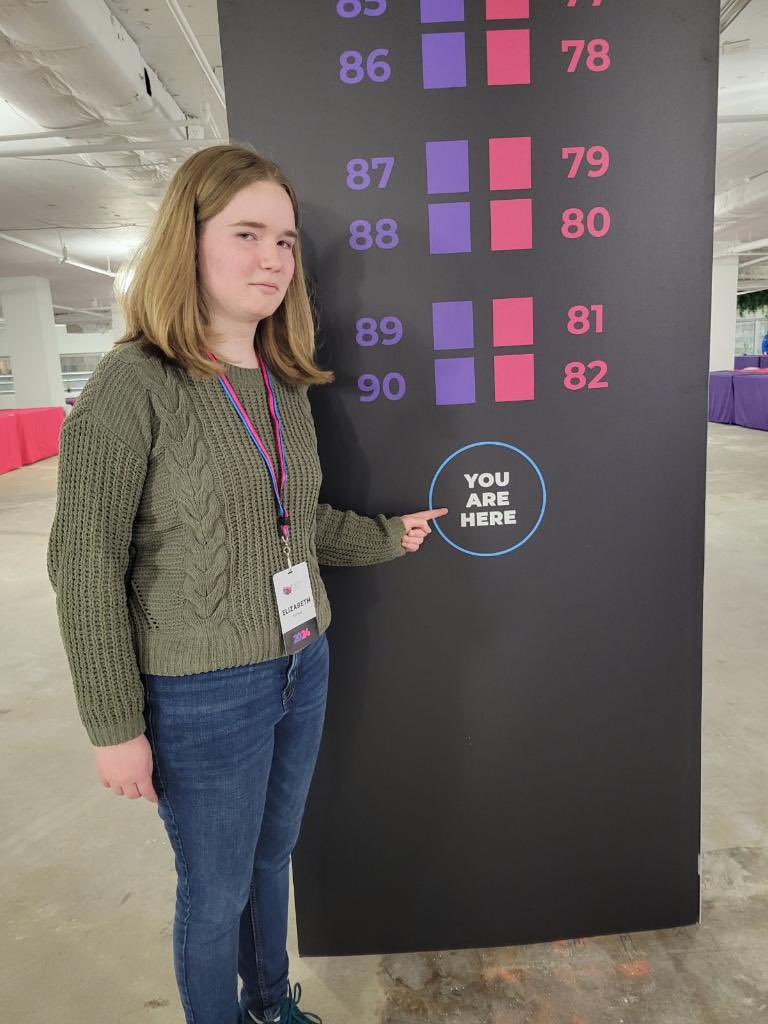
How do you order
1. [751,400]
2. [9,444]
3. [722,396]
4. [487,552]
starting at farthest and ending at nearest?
[722,396] < [751,400] < [9,444] < [487,552]

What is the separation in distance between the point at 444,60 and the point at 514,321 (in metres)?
0.43

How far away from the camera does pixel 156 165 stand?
562 centimetres

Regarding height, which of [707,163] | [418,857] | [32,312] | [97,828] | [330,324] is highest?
[32,312]

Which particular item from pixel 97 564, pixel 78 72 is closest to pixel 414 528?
pixel 97 564

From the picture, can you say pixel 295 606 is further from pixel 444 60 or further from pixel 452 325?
pixel 444 60

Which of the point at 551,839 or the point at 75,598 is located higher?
the point at 75,598

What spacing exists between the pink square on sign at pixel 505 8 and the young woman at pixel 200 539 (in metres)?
0.46

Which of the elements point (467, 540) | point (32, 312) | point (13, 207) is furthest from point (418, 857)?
point (32, 312)

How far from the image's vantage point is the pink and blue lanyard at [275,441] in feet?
3.28

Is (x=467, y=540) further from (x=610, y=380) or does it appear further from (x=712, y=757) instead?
(x=712, y=757)

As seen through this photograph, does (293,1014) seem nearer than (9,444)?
Yes

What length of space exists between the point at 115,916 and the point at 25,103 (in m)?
4.03

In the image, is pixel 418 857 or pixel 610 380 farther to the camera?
pixel 418 857

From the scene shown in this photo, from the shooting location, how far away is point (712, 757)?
89.7 inches
